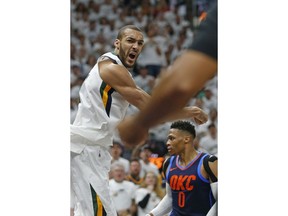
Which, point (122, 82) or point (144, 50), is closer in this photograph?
point (122, 82)

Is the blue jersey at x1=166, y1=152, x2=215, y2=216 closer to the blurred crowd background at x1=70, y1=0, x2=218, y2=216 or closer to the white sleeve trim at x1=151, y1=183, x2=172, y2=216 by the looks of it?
the white sleeve trim at x1=151, y1=183, x2=172, y2=216

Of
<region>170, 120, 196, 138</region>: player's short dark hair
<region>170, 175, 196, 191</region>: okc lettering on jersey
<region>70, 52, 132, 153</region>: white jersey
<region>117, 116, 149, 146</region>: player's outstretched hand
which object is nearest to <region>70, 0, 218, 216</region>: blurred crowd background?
<region>170, 120, 196, 138</region>: player's short dark hair

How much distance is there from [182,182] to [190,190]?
8cm

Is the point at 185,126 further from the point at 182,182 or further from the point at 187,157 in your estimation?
the point at 182,182

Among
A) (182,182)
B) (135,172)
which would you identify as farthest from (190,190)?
(135,172)

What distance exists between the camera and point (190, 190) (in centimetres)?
457

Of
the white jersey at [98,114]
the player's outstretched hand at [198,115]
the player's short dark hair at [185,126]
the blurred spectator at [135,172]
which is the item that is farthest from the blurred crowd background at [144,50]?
the player's outstretched hand at [198,115]

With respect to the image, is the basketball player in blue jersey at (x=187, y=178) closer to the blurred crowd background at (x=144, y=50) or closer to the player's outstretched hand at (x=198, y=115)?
the player's outstretched hand at (x=198, y=115)
